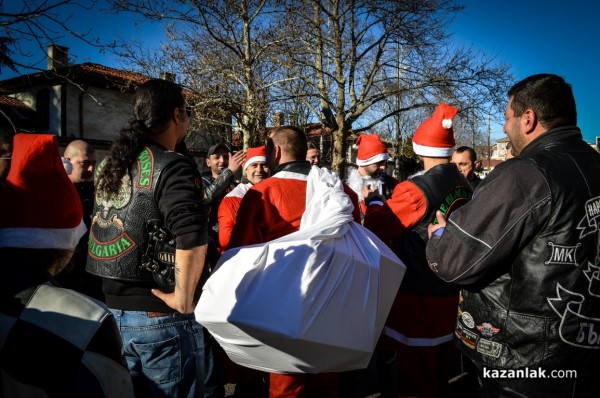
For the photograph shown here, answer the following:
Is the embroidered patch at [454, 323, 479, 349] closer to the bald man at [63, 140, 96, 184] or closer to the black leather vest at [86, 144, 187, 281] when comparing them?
the black leather vest at [86, 144, 187, 281]

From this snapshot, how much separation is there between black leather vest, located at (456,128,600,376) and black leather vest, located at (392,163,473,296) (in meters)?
0.96

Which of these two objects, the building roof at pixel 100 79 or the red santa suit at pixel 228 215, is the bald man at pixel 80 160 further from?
the building roof at pixel 100 79

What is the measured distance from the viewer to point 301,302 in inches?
74.0

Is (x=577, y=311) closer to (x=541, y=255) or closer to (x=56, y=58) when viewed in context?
(x=541, y=255)

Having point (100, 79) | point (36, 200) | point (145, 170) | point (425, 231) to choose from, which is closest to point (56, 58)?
point (145, 170)

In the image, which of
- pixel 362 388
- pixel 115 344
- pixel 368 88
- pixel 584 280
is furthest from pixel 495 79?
pixel 115 344

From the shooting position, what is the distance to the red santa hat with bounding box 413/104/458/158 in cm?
317

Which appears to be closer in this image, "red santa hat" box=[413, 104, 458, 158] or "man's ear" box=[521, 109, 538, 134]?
"man's ear" box=[521, 109, 538, 134]

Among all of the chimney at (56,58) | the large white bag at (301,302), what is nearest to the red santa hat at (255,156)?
the chimney at (56,58)

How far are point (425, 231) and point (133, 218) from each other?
1.89 m

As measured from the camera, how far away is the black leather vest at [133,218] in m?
2.00

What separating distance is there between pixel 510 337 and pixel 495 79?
49.8 ft

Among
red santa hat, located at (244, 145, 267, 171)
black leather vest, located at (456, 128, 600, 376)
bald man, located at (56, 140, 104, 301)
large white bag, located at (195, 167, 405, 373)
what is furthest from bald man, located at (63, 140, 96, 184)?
black leather vest, located at (456, 128, 600, 376)

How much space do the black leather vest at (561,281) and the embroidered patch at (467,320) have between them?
19 cm
